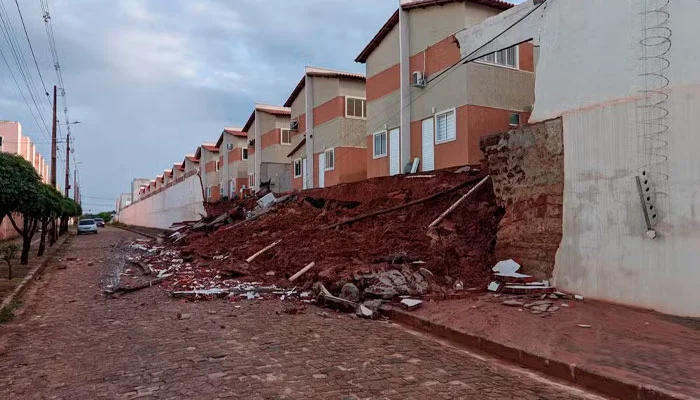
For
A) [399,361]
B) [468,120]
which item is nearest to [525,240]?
[399,361]

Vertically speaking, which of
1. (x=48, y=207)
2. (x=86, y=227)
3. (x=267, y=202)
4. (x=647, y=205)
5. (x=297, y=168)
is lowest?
(x=86, y=227)

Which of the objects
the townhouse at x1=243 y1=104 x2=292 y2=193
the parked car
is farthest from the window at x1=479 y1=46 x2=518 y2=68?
the parked car

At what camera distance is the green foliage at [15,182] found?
13055 millimetres

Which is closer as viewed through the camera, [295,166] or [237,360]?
[237,360]

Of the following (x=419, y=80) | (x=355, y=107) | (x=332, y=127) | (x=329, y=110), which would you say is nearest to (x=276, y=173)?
(x=329, y=110)

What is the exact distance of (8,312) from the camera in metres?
9.21

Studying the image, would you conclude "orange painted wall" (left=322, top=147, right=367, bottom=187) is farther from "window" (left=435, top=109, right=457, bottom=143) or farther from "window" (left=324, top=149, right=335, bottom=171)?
"window" (left=435, top=109, right=457, bottom=143)

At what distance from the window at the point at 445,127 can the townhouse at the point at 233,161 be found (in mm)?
28952

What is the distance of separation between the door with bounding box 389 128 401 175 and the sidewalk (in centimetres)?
1317

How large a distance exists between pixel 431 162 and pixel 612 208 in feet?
39.5

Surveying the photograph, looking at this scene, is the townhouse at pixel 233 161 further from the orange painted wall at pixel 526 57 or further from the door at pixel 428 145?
the orange painted wall at pixel 526 57

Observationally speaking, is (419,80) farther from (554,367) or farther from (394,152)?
(554,367)

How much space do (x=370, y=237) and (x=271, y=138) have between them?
2827 centimetres

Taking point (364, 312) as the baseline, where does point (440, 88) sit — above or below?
above
